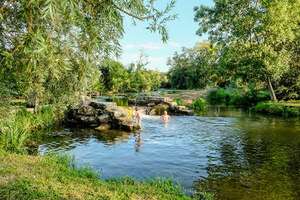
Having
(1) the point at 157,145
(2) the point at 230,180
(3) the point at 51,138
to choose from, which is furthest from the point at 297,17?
(2) the point at 230,180

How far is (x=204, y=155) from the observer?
24688mm

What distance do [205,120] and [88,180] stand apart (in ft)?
105

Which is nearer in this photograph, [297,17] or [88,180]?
[88,180]

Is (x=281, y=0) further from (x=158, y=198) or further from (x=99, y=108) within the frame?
(x=158, y=198)

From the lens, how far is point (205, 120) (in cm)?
4572

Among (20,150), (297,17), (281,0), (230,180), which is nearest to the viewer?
(230,180)

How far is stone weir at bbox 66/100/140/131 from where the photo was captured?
3641cm

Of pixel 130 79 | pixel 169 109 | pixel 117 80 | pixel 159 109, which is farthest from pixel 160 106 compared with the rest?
pixel 130 79

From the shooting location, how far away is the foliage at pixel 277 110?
4876 centimetres

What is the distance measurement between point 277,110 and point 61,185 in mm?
42268

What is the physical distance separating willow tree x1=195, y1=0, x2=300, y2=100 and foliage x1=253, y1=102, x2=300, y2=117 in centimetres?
398

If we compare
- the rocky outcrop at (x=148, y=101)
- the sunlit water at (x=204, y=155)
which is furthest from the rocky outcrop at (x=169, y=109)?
the sunlit water at (x=204, y=155)

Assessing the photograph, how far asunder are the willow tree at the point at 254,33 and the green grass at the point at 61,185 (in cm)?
4154

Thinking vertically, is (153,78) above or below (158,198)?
above
